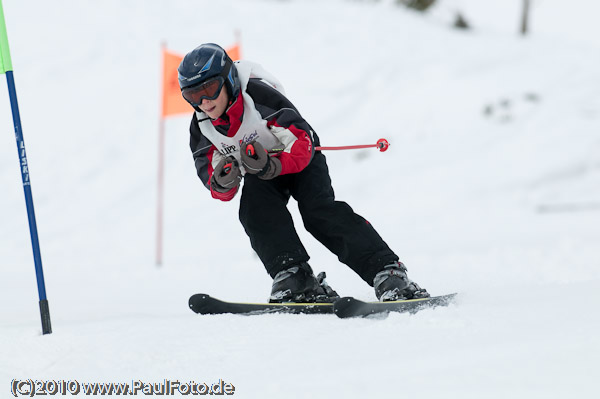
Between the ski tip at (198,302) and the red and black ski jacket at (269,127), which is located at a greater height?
the red and black ski jacket at (269,127)

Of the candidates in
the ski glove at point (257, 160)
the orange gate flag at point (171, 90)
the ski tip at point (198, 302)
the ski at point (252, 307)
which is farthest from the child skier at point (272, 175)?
the orange gate flag at point (171, 90)

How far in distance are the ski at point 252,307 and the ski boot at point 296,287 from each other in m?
0.12

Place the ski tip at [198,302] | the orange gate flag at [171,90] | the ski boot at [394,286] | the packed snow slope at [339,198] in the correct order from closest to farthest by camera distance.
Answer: the packed snow slope at [339,198] → the ski boot at [394,286] → the ski tip at [198,302] → the orange gate flag at [171,90]

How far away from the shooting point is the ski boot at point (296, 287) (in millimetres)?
3211

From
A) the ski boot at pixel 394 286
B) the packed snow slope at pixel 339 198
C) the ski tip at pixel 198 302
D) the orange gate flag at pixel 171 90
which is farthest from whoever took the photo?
the orange gate flag at pixel 171 90

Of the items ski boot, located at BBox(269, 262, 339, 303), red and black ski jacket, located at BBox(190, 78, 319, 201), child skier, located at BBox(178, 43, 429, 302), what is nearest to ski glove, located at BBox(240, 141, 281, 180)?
child skier, located at BBox(178, 43, 429, 302)

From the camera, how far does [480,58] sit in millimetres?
12875

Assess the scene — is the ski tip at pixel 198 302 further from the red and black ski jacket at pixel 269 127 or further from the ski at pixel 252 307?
the red and black ski jacket at pixel 269 127

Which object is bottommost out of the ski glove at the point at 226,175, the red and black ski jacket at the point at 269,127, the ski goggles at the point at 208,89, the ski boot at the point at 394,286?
the ski boot at the point at 394,286

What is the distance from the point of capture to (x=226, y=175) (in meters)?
3.12

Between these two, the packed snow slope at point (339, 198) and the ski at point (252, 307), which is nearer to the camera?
the packed snow slope at point (339, 198)

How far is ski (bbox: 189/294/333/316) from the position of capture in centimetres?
305

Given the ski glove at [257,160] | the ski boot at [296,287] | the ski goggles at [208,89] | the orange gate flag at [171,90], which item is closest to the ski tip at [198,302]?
the ski boot at [296,287]

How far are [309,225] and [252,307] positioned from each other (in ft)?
1.74
